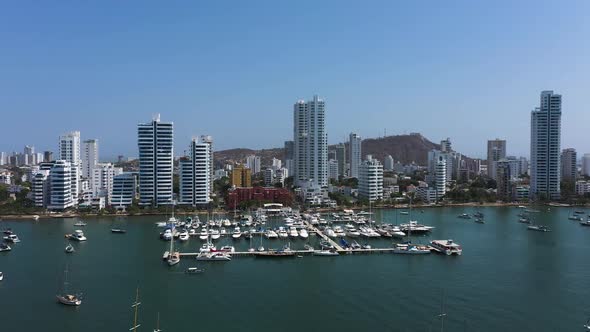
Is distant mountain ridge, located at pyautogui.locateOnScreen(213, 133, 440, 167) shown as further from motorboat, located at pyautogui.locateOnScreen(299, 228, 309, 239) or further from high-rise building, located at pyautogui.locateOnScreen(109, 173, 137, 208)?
motorboat, located at pyautogui.locateOnScreen(299, 228, 309, 239)

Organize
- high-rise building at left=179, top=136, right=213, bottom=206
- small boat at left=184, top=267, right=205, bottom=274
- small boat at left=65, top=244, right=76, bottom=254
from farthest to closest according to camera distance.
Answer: high-rise building at left=179, top=136, right=213, bottom=206 → small boat at left=65, top=244, right=76, bottom=254 → small boat at left=184, top=267, right=205, bottom=274

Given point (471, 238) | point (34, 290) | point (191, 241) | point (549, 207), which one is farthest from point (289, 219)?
point (549, 207)

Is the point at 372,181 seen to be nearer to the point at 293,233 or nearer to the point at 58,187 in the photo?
the point at 293,233

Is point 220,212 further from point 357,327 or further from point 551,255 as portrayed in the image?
point 357,327

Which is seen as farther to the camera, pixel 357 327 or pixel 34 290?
pixel 34 290

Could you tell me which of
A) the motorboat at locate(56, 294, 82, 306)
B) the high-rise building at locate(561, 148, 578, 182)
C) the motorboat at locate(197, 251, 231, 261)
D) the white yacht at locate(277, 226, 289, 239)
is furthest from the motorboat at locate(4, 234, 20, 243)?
the high-rise building at locate(561, 148, 578, 182)

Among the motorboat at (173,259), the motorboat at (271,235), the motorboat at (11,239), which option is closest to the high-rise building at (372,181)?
the motorboat at (271,235)
